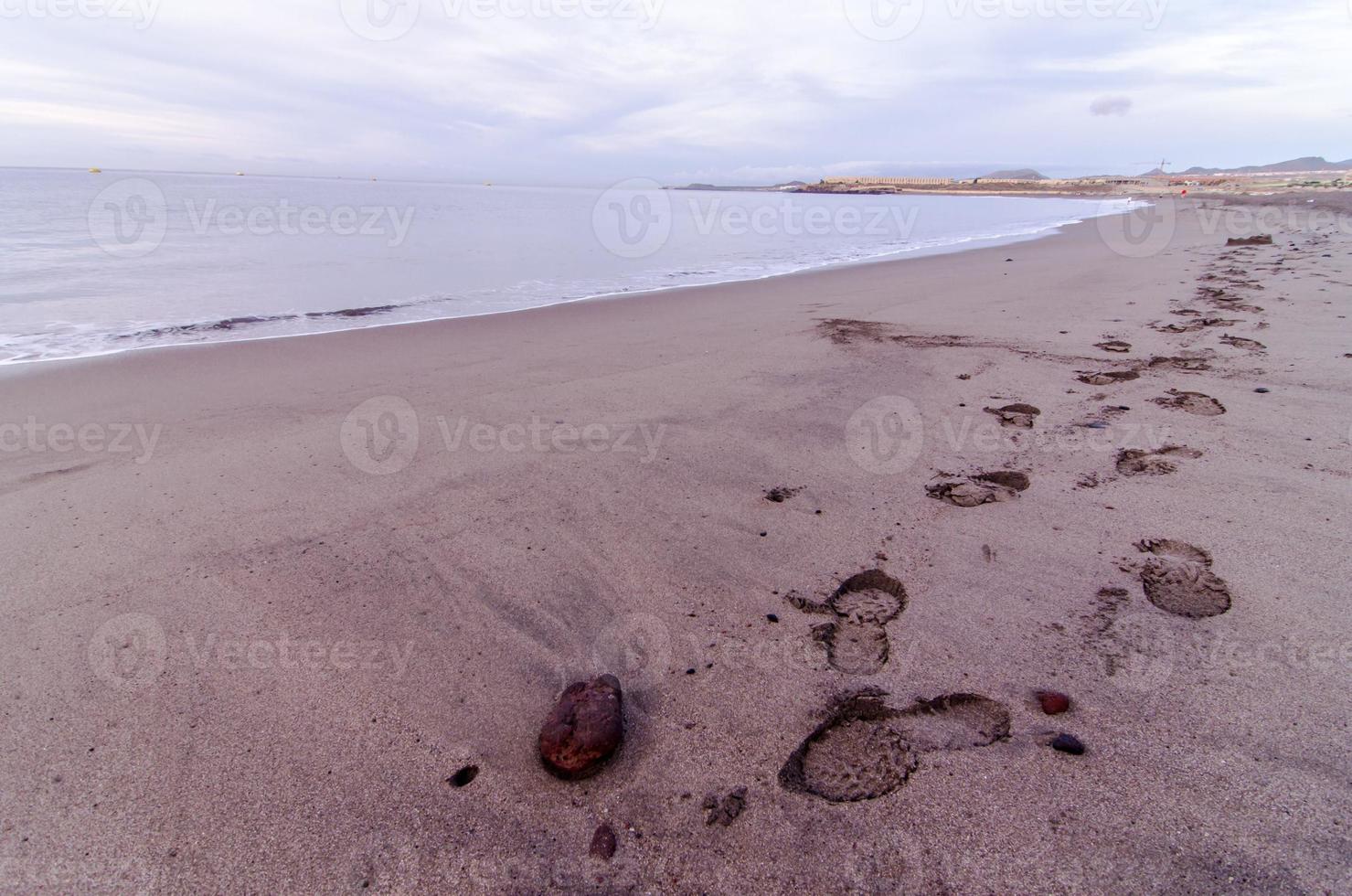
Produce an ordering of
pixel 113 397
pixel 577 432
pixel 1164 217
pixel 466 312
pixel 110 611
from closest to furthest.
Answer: pixel 110 611 → pixel 577 432 → pixel 113 397 → pixel 466 312 → pixel 1164 217

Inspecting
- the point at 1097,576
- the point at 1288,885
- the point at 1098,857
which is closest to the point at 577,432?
the point at 1097,576

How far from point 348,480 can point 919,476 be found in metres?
3.13

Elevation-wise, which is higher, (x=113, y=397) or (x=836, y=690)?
(x=113, y=397)

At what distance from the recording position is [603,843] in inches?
63.2

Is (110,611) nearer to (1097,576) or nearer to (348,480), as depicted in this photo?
(348,480)

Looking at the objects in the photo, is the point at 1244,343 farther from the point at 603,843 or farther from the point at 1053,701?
the point at 603,843

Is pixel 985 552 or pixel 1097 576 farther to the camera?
pixel 985 552

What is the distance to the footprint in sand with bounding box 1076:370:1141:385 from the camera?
4.84 m

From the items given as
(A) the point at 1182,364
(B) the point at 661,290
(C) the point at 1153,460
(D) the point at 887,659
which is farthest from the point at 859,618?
(B) the point at 661,290

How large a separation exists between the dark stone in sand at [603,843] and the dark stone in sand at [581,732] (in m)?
0.17

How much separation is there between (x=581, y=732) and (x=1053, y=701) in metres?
1.43

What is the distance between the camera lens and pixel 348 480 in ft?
11.6

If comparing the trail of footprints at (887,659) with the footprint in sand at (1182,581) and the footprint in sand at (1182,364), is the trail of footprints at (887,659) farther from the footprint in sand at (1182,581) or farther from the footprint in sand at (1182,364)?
the footprint in sand at (1182,364)

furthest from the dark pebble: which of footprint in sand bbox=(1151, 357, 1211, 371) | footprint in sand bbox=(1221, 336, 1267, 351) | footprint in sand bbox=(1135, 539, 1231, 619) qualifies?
footprint in sand bbox=(1221, 336, 1267, 351)
